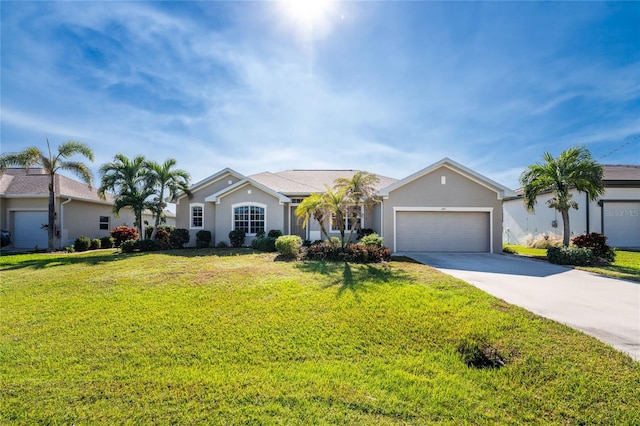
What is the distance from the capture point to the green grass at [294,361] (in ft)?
9.97

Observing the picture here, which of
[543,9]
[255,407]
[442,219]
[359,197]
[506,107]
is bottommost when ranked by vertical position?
[255,407]

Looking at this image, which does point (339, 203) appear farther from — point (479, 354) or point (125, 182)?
point (125, 182)

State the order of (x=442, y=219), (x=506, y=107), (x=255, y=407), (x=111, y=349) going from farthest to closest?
(x=442, y=219)
(x=506, y=107)
(x=111, y=349)
(x=255, y=407)

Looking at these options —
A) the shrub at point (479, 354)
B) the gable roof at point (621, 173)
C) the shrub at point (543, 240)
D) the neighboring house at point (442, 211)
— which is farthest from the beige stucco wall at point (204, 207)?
the gable roof at point (621, 173)

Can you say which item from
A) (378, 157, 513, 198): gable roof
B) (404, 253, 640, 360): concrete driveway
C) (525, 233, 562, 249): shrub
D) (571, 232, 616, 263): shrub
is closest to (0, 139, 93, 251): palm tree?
(378, 157, 513, 198): gable roof

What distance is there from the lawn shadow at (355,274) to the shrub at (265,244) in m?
4.05

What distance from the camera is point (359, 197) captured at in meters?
12.6

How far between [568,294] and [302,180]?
16605 millimetres

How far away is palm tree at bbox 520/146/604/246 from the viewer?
498 inches

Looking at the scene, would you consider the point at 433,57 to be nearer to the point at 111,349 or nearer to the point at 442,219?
the point at 442,219

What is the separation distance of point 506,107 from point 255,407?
16.6 metres

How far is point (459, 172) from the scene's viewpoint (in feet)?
49.9

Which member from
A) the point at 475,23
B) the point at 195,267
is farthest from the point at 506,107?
the point at 195,267

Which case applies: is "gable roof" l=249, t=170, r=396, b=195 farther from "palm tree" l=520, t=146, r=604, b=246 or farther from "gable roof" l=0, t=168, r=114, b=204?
"gable roof" l=0, t=168, r=114, b=204
